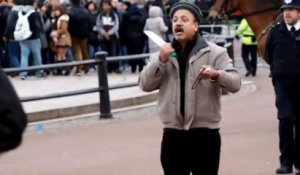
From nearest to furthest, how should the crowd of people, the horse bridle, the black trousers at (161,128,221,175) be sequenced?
1. the black trousers at (161,128,221,175)
2. the horse bridle
3. the crowd of people

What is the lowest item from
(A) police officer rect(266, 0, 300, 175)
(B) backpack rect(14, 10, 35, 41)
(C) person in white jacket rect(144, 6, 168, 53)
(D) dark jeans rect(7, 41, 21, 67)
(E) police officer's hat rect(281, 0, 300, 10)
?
(D) dark jeans rect(7, 41, 21, 67)

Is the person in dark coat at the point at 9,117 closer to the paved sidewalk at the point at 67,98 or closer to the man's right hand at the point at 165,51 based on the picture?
the man's right hand at the point at 165,51

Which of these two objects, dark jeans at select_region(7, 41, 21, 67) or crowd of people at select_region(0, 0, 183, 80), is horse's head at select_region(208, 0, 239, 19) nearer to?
crowd of people at select_region(0, 0, 183, 80)

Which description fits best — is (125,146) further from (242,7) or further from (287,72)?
(287,72)

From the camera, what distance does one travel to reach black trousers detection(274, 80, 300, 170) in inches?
394

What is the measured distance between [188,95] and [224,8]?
7946mm

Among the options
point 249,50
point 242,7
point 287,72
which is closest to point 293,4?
point 287,72

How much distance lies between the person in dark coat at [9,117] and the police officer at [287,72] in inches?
274

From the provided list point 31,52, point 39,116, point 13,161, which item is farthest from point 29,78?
point 13,161

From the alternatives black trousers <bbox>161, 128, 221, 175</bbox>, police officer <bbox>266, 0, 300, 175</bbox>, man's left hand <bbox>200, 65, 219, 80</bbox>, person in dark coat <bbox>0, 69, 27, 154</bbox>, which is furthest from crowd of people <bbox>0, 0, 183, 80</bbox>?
person in dark coat <bbox>0, 69, 27, 154</bbox>

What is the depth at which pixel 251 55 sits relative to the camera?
24.6 m

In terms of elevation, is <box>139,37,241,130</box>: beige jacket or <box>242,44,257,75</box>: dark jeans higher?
<box>139,37,241,130</box>: beige jacket

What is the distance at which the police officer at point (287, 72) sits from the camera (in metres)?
9.97

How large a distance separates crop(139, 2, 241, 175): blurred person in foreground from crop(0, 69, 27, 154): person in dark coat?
343cm
